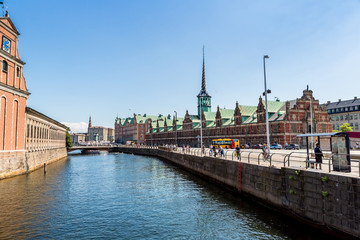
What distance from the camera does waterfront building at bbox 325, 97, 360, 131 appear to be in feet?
333

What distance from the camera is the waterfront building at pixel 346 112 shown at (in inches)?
3999

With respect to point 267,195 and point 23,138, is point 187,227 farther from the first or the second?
point 23,138

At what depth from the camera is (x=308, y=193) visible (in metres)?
15.8

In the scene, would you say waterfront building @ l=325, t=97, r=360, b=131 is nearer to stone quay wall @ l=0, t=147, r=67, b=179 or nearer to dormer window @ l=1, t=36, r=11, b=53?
stone quay wall @ l=0, t=147, r=67, b=179

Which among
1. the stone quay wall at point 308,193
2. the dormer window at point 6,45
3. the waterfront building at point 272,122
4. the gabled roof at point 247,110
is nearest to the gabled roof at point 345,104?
the waterfront building at point 272,122

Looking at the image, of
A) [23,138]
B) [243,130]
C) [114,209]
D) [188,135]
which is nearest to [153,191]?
[114,209]

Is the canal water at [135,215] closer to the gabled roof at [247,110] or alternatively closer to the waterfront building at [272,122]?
the waterfront building at [272,122]

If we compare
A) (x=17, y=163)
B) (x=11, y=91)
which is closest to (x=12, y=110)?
(x=11, y=91)

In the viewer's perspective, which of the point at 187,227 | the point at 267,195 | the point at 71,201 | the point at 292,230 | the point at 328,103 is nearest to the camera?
the point at 292,230

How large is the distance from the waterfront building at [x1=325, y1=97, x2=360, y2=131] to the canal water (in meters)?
99.9

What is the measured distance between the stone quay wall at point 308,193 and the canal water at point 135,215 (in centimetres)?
95

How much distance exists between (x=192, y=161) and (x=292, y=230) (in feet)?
93.8

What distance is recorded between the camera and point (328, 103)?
389 ft

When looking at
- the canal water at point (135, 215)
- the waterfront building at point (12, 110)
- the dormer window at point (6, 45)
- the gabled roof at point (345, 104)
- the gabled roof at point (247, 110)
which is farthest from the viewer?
the gabled roof at point (345, 104)
